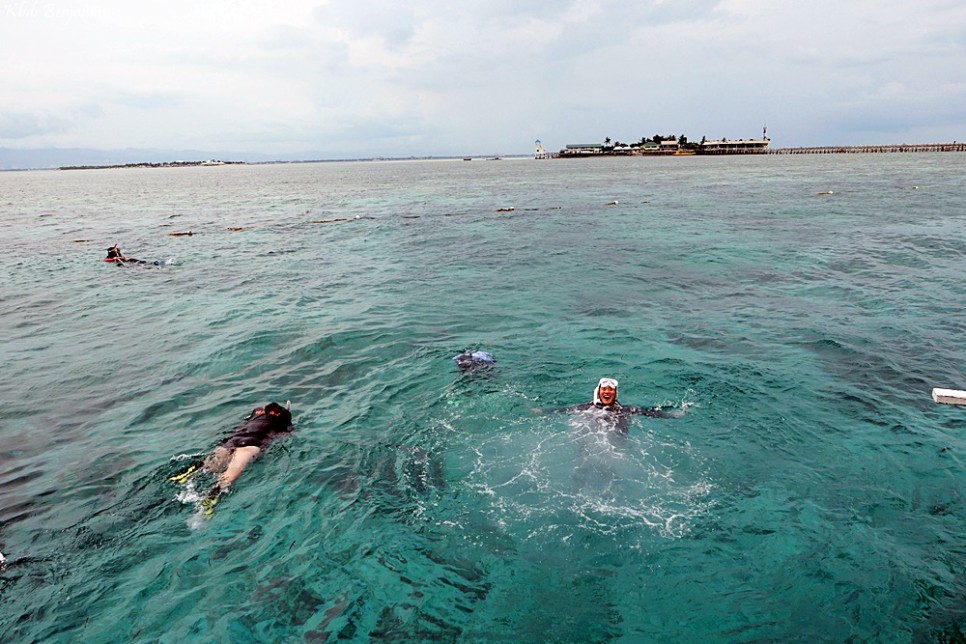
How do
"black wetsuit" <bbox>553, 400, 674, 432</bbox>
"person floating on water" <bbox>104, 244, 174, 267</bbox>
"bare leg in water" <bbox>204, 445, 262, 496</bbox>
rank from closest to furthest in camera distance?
"bare leg in water" <bbox>204, 445, 262, 496</bbox> → "black wetsuit" <bbox>553, 400, 674, 432</bbox> → "person floating on water" <bbox>104, 244, 174, 267</bbox>

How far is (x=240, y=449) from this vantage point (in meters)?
12.1

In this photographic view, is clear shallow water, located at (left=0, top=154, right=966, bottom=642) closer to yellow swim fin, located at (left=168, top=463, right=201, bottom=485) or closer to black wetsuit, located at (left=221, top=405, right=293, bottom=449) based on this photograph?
yellow swim fin, located at (left=168, top=463, right=201, bottom=485)

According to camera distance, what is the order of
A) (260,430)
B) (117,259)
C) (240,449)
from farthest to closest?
(117,259) < (260,430) < (240,449)

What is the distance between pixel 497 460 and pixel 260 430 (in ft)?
20.0

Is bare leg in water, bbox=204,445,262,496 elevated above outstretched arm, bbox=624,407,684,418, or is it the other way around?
outstretched arm, bbox=624,407,684,418

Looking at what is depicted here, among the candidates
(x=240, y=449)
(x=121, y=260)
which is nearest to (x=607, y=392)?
(x=240, y=449)

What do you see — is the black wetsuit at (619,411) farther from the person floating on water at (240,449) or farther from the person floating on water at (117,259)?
the person floating on water at (117,259)

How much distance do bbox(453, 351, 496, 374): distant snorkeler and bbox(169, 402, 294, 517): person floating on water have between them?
5.47m

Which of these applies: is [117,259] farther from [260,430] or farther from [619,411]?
[619,411]

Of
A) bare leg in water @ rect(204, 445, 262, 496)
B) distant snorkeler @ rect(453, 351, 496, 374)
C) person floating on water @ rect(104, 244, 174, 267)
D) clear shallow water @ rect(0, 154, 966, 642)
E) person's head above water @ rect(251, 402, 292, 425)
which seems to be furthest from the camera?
person floating on water @ rect(104, 244, 174, 267)

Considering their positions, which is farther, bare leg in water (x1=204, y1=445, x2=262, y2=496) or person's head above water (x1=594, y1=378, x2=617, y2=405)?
person's head above water (x1=594, y1=378, x2=617, y2=405)

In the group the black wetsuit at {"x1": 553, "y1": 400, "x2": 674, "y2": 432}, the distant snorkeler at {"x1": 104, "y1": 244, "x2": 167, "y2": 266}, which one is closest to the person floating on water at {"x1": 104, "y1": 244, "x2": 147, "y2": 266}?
the distant snorkeler at {"x1": 104, "y1": 244, "x2": 167, "y2": 266}

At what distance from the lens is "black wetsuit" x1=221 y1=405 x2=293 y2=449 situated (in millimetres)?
12414

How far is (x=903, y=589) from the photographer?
8.14 metres
